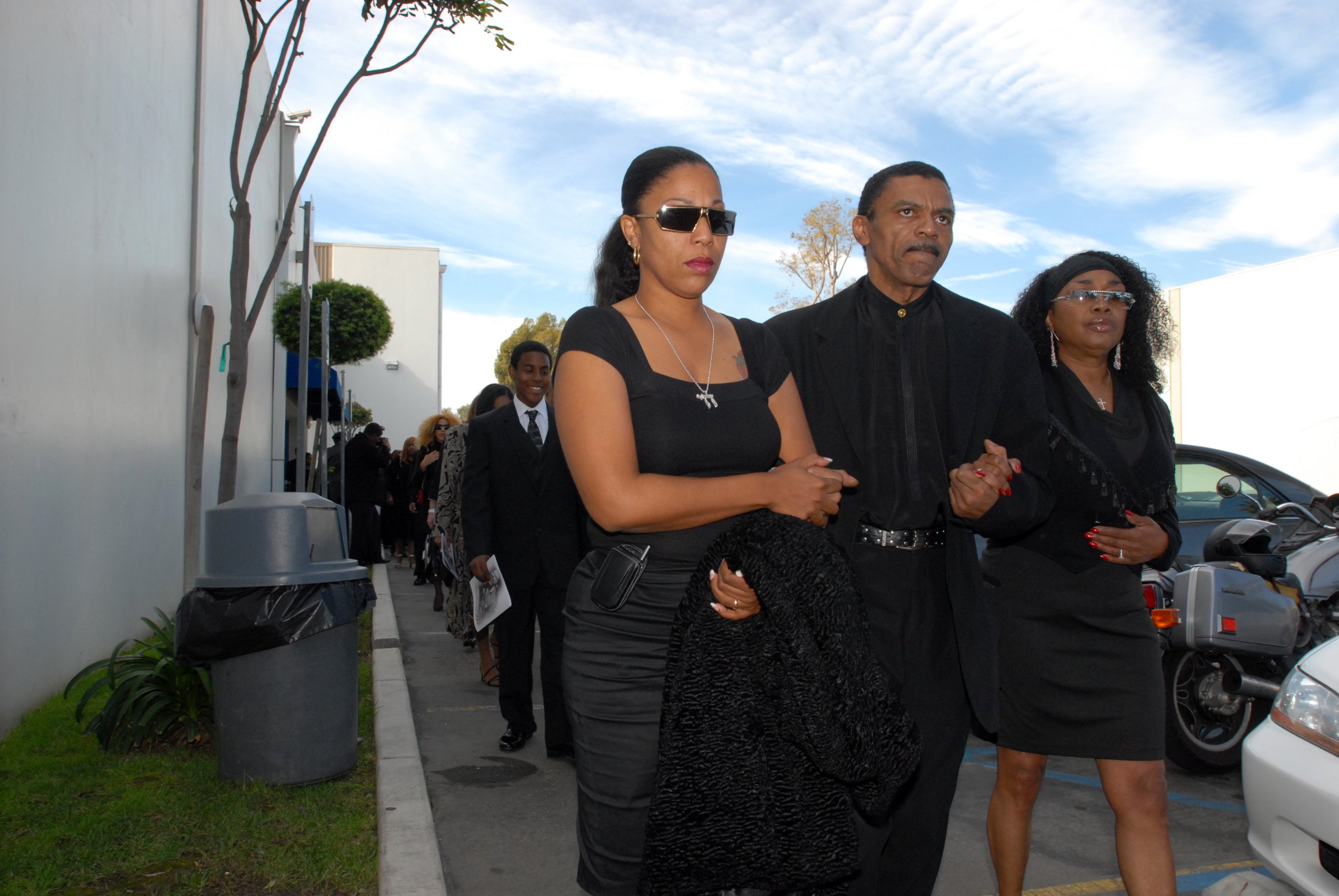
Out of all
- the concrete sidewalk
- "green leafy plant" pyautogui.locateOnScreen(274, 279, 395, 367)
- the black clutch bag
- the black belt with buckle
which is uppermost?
"green leafy plant" pyautogui.locateOnScreen(274, 279, 395, 367)

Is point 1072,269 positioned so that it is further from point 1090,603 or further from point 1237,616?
point 1237,616

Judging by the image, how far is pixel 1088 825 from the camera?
15.6 feet

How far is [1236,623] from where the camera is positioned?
5.06 meters

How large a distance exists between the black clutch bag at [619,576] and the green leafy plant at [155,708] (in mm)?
3598

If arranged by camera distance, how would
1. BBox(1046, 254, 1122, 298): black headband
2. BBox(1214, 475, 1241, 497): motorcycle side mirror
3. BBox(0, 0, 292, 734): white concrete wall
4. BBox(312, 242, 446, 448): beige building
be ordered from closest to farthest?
BBox(1046, 254, 1122, 298): black headband < BBox(1214, 475, 1241, 497): motorcycle side mirror < BBox(0, 0, 292, 734): white concrete wall < BBox(312, 242, 446, 448): beige building

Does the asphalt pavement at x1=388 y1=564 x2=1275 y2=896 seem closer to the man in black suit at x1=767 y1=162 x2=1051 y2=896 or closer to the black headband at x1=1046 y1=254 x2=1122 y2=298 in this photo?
the man in black suit at x1=767 y1=162 x2=1051 y2=896

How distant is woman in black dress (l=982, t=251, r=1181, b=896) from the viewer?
313 centimetres

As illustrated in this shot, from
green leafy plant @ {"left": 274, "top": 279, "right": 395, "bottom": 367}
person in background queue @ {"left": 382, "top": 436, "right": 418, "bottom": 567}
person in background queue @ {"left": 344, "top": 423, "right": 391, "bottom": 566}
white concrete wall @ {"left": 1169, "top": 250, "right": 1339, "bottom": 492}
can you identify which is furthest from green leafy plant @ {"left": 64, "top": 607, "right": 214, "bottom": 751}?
white concrete wall @ {"left": 1169, "top": 250, "right": 1339, "bottom": 492}

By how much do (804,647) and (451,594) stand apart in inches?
276

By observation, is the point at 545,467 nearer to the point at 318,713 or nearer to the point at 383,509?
the point at 318,713

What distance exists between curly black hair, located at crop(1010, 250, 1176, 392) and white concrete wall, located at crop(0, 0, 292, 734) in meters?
4.91

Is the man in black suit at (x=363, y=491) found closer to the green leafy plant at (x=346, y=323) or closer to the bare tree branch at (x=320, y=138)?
the green leafy plant at (x=346, y=323)

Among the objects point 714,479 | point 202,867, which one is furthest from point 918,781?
point 202,867

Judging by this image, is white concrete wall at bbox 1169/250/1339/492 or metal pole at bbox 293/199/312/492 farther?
white concrete wall at bbox 1169/250/1339/492
